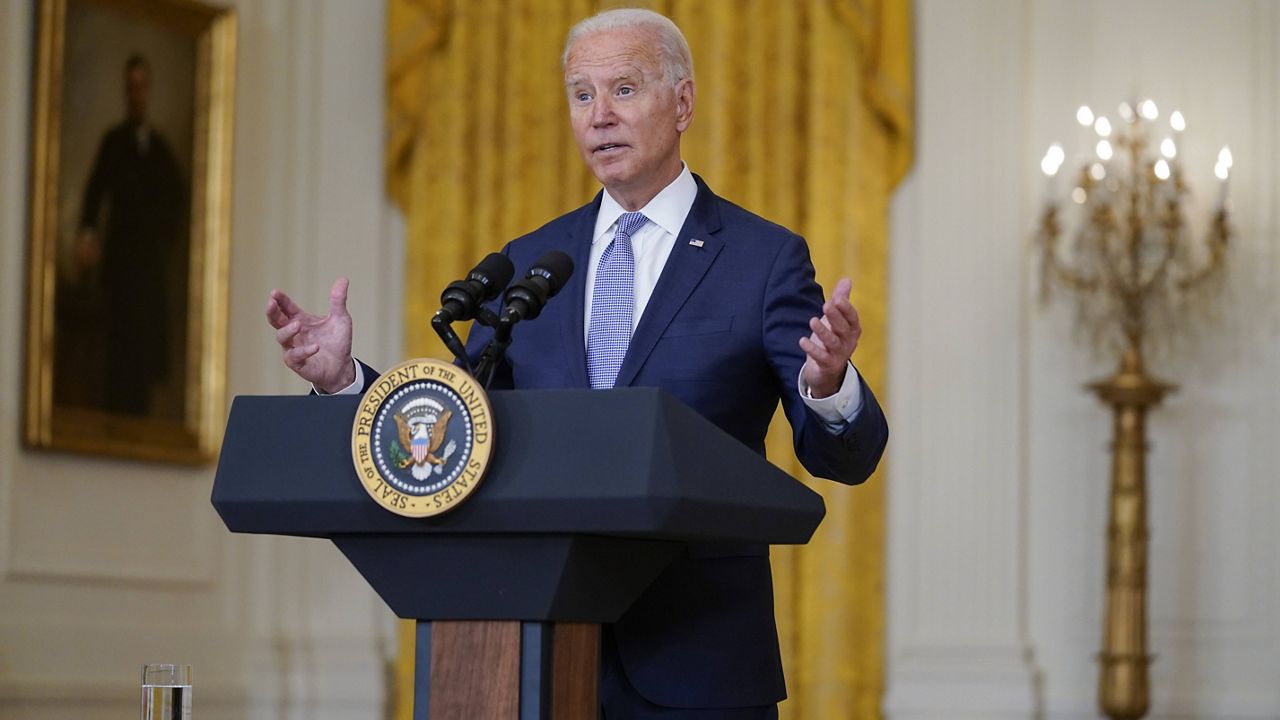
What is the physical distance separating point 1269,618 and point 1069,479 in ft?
2.91

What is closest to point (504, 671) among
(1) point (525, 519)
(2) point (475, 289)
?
(1) point (525, 519)

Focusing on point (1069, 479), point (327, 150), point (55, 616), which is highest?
point (327, 150)

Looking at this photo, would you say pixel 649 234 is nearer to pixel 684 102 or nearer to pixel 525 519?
pixel 684 102

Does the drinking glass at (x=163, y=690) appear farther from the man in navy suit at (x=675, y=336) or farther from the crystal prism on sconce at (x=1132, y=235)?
the crystal prism on sconce at (x=1132, y=235)

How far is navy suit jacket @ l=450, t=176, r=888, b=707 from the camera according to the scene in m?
2.49

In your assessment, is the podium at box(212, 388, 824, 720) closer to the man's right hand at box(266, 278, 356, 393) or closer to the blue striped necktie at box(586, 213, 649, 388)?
the man's right hand at box(266, 278, 356, 393)

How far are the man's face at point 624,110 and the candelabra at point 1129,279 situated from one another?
3632 millimetres

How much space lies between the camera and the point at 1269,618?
627 cm

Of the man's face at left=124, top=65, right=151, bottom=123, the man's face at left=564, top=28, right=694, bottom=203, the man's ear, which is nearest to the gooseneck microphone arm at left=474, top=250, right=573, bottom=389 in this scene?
Answer: the man's face at left=564, top=28, right=694, bottom=203

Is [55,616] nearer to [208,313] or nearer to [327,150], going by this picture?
[208,313]

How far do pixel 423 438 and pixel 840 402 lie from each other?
69 cm

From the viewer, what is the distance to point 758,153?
7.07 meters

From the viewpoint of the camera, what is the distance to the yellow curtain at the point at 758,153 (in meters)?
6.75

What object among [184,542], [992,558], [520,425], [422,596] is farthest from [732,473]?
[184,542]
